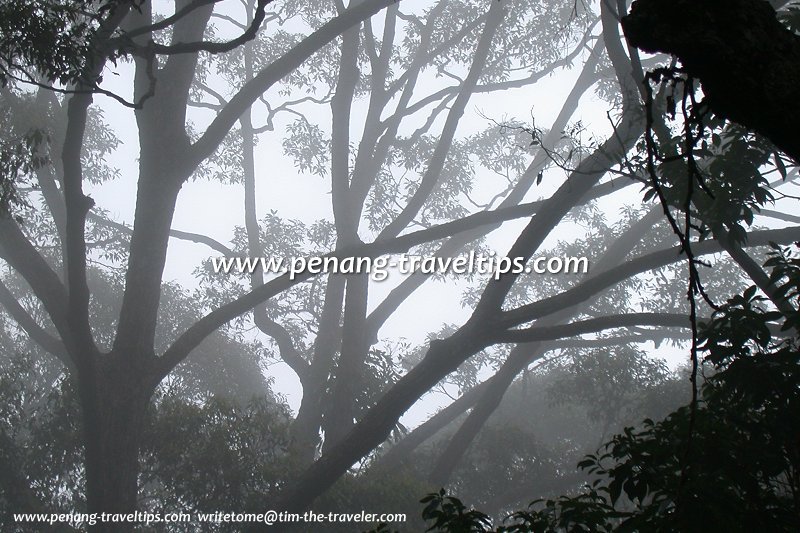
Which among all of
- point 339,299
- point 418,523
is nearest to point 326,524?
point 418,523

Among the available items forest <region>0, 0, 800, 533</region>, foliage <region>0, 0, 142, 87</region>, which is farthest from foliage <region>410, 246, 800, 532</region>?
foliage <region>0, 0, 142, 87</region>

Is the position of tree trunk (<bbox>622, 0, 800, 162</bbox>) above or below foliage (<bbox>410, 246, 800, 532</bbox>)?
above

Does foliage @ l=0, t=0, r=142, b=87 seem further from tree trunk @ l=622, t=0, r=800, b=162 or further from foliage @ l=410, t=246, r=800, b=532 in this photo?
tree trunk @ l=622, t=0, r=800, b=162

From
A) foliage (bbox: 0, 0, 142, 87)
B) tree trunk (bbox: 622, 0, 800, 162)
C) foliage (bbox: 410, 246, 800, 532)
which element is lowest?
foliage (bbox: 410, 246, 800, 532)

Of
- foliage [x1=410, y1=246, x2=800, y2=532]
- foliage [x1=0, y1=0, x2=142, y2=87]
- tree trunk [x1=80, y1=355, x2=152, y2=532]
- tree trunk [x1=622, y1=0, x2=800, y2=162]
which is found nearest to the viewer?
tree trunk [x1=622, y1=0, x2=800, y2=162]

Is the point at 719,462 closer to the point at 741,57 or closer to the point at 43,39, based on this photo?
the point at 741,57

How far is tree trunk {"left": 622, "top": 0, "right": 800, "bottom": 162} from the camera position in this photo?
1.30 meters

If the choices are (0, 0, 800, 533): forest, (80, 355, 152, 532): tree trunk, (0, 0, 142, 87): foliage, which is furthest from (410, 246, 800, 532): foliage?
(80, 355, 152, 532): tree trunk

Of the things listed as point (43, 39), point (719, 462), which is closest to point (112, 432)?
point (43, 39)

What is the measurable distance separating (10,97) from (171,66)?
2.31 m

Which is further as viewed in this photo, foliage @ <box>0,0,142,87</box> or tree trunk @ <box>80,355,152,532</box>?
tree trunk @ <box>80,355,152,532</box>

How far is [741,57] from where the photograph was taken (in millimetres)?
1332

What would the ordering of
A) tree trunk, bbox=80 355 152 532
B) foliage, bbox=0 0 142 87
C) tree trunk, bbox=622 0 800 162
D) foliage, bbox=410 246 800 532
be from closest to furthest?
tree trunk, bbox=622 0 800 162
foliage, bbox=410 246 800 532
foliage, bbox=0 0 142 87
tree trunk, bbox=80 355 152 532

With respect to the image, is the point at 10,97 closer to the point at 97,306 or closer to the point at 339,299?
the point at 339,299
